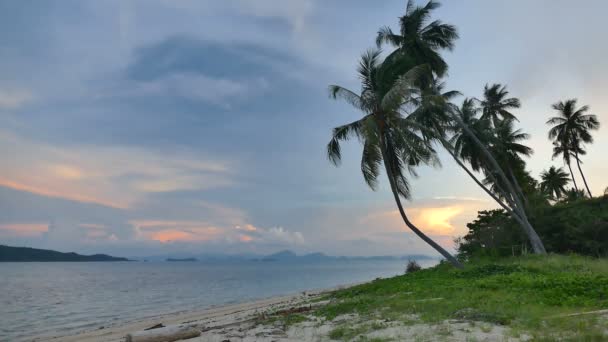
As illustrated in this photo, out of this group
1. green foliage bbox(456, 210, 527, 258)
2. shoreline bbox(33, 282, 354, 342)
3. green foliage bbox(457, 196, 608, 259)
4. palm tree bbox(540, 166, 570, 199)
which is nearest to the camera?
shoreline bbox(33, 282, 354, 342)

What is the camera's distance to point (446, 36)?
2622 centimetres

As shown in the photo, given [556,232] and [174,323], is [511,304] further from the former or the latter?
[556,232]

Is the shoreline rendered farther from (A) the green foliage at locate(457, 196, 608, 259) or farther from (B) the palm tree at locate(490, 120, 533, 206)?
(B) the palm tree at locate(490, 120, 533, 206)

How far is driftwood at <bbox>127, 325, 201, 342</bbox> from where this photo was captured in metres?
9.47

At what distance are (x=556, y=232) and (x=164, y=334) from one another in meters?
23.6

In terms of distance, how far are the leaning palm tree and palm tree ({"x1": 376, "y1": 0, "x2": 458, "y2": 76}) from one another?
7.59 m

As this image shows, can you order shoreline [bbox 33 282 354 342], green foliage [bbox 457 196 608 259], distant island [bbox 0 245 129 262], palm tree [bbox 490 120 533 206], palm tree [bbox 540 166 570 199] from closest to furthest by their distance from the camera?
shoreline [bbox 33 282 354 342]
green foliage [bbox 457 196 608 259]
palm tree [bbox 490 120 533 206]
palm tree [bbox 540 166 570 199]
distant island [bbox 0 245 129 262]

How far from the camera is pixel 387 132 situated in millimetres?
18062

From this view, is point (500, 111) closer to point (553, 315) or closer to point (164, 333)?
point (553, 315)

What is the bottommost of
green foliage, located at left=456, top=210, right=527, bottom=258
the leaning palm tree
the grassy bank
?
the grassy bank

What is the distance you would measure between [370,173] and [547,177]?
40062 mm

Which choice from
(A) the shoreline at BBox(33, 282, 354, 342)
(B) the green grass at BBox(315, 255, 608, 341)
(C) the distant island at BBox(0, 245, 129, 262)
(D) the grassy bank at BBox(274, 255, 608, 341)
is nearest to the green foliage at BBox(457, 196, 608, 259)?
(B) the green grass at BBox(315, 255, 608, 341)

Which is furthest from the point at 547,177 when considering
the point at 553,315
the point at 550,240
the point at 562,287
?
the point at 553,315

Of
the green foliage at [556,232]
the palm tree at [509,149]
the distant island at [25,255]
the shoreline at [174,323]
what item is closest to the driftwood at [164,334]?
the shoreline at [174,323]
